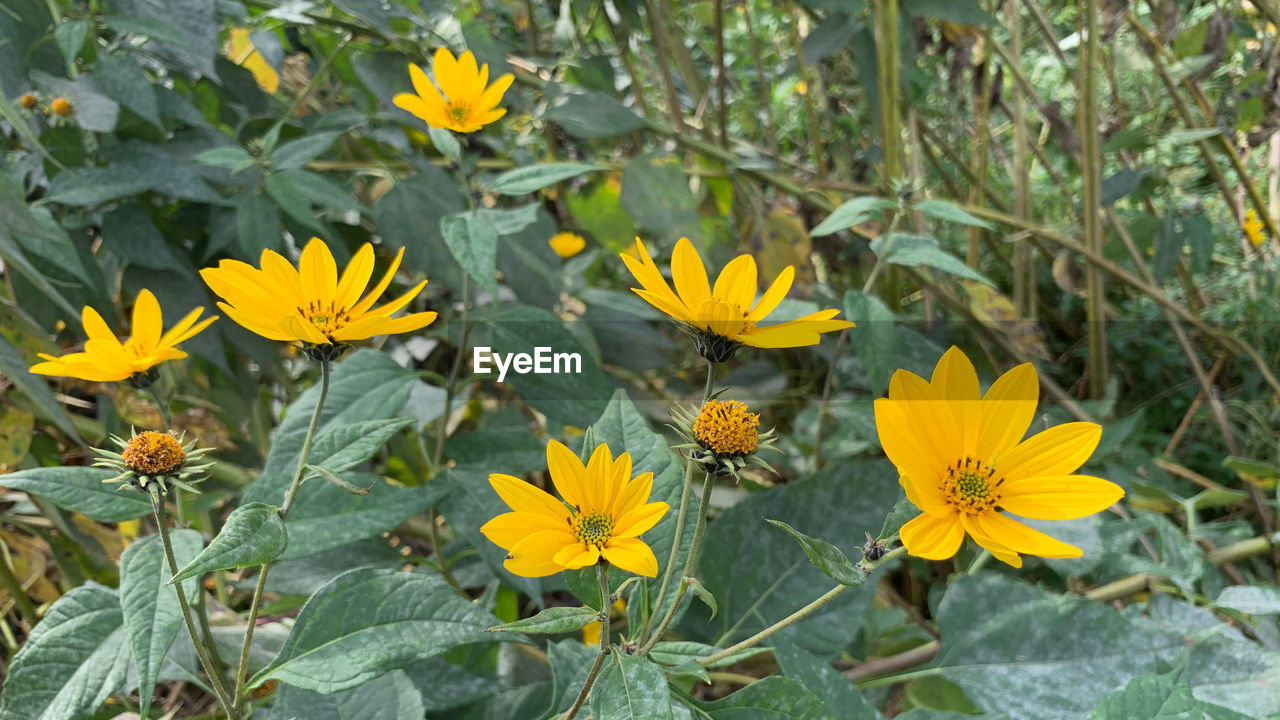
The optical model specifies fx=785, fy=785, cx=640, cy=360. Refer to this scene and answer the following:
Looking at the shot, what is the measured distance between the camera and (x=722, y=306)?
0.26 meters

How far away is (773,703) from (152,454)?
0.84ft

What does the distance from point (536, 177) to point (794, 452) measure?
1.46 ft

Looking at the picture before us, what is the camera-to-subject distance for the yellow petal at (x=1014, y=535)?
22cm

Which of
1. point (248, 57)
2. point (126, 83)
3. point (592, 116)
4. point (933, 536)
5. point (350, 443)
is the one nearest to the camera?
point (933, 536)

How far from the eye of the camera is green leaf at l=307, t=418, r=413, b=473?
0.32 metres

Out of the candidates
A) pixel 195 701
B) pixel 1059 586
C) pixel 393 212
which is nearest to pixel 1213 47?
pixel 1059 586

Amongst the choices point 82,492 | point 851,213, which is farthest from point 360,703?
point 851,213

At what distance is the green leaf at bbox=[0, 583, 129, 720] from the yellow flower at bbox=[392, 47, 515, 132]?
29 centimetres

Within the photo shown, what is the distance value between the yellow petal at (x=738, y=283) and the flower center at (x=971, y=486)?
92mm

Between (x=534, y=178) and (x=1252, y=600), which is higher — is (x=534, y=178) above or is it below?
above

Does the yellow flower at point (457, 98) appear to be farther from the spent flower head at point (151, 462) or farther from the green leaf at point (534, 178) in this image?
the spent flower head at point (151, 462)

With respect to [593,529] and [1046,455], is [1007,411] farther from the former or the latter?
[593,529]

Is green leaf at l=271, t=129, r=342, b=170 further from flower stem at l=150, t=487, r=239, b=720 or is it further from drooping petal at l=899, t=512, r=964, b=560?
drooping petal at l=899, t=512, r=964, b=560

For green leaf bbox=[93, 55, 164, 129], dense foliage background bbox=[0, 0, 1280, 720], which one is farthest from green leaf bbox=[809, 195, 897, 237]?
green leaf bbox=[93, 55, 164, 129]
